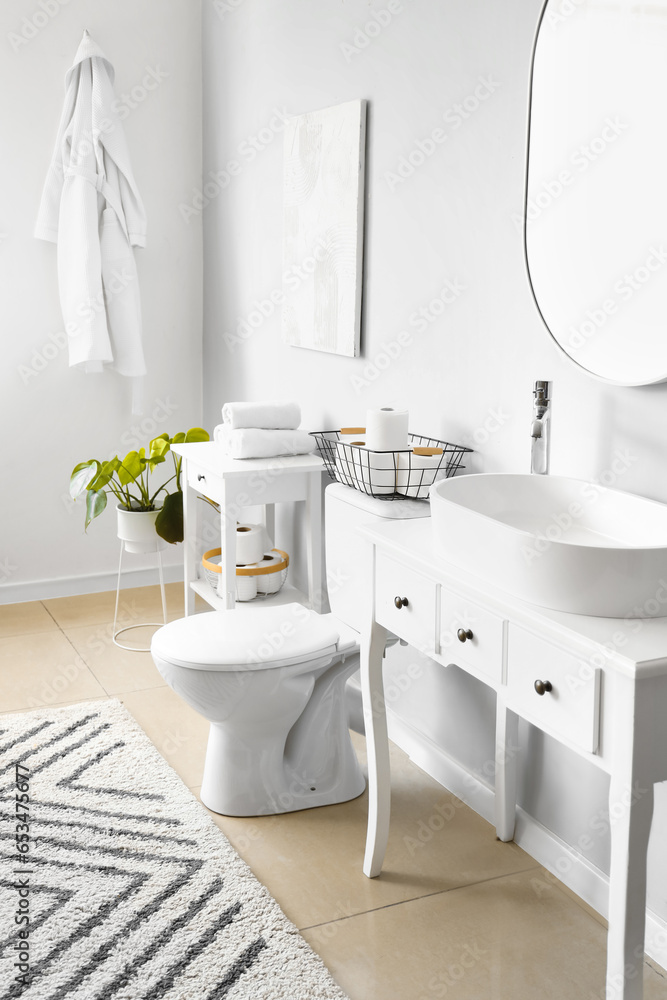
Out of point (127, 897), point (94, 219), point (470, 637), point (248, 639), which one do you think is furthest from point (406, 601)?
point (94, 219)

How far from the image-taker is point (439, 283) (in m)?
2.24

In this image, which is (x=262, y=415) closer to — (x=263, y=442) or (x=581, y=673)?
(x=263, y=442)

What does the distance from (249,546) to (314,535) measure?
244 millimetres

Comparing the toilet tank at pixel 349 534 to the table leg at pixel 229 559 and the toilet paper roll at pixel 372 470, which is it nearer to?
the toilet paper roll at pixel 372 470

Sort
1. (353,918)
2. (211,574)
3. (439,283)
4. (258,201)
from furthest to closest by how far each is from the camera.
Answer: (258,201) < (211,574) < (439,283) < (353,918)

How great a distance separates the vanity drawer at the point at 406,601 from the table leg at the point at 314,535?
3.01ft

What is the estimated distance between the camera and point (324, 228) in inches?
108

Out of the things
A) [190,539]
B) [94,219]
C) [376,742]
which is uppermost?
[94,219]

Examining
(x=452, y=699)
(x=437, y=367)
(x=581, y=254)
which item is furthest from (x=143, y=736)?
(x=581, y=254)

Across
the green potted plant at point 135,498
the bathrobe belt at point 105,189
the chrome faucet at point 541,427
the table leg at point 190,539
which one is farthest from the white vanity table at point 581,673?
the bathrobe belt at point 105,189

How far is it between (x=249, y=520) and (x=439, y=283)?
145 centimetres

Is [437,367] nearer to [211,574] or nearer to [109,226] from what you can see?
[211,574]

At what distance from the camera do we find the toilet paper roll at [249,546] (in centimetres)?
286

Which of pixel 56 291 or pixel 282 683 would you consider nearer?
pixel 282 683
